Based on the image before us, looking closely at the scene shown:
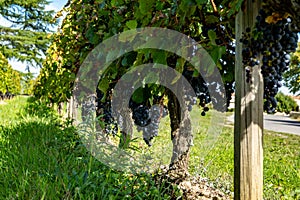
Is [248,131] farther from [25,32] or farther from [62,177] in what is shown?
[25,32]

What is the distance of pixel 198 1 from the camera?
1252 millimetres

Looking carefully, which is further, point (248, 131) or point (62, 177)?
point (62, 177)

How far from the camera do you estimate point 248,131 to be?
1296 mm

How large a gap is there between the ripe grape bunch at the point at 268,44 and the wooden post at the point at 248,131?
0.14 ft

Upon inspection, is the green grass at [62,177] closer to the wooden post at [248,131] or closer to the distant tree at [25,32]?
the wooden post at [248,131]

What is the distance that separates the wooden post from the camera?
130 cm

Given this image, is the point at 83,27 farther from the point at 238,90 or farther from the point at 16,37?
the point at 16,37

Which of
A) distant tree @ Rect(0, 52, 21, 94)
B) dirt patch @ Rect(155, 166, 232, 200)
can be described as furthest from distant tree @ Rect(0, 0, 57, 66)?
dirt patch @ Rect(155, 166, 232, 200)

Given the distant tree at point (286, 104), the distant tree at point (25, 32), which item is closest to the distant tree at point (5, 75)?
the distant tree at point (25, 32)

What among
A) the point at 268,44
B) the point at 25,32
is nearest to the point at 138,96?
the point at 268,44

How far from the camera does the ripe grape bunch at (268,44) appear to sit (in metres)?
1.17

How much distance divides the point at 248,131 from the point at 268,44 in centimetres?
31

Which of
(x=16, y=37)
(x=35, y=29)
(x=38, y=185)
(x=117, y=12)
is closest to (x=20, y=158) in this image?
(x=38, y=185)

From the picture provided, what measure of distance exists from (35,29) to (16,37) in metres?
2.81
